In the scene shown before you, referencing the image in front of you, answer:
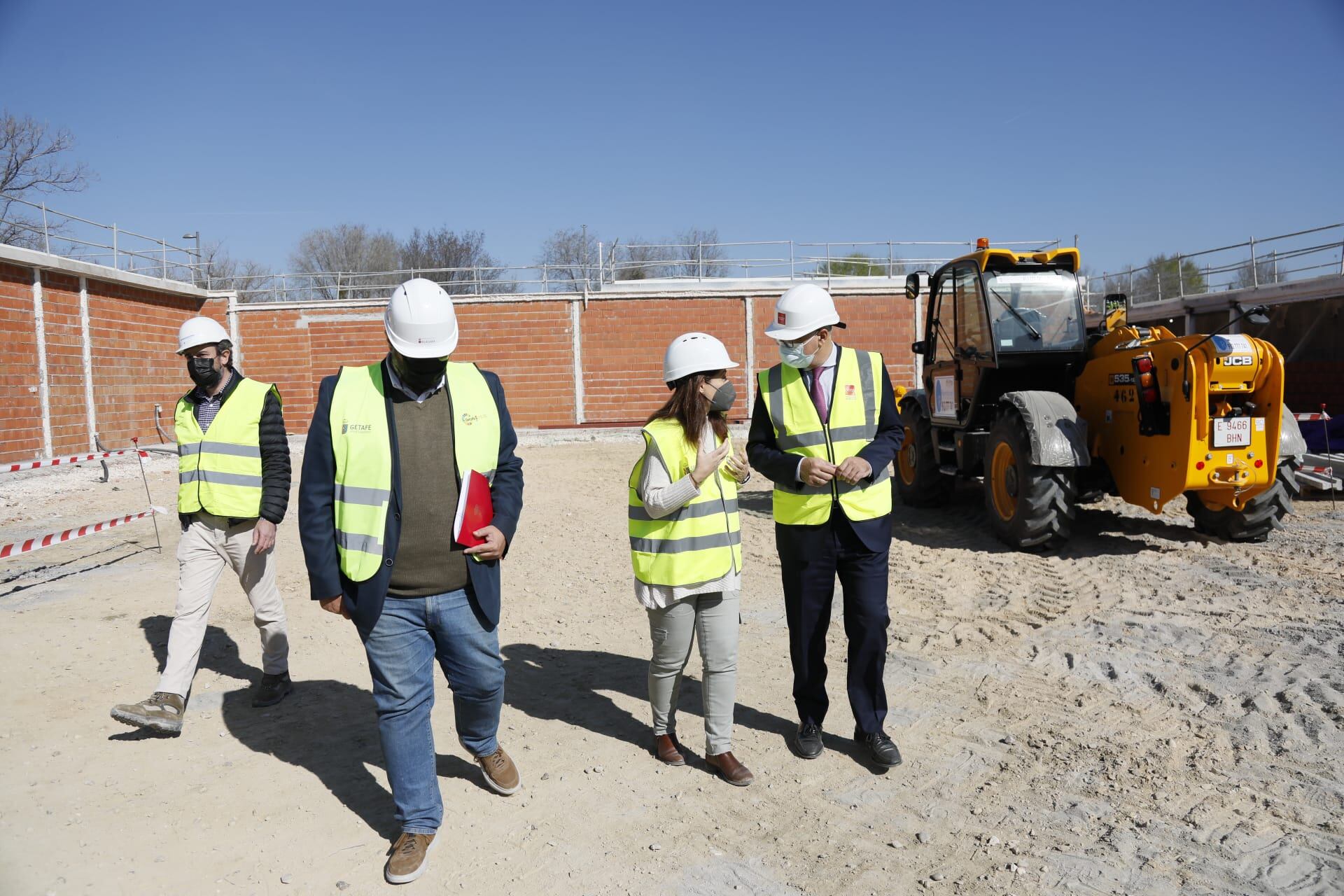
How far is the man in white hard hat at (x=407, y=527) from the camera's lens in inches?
123

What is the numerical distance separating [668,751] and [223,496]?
8.56ft

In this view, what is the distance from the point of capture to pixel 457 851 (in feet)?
10.8

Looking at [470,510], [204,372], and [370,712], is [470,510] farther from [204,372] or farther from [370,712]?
[204,372]

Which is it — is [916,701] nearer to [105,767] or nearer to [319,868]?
[319,868]

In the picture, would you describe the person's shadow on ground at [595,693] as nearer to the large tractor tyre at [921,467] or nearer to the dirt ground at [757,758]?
the dirt ground at [757,758]

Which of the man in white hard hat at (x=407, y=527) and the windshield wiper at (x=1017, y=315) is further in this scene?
the windshield wiper at (x=1017, y=315)

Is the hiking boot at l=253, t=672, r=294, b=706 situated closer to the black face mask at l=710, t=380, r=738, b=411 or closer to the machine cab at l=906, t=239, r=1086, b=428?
the black face mask at l=710, t=380, r=738, b=411

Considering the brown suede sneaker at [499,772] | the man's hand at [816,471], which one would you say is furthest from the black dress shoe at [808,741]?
the brown suede sneaker at [499,772]

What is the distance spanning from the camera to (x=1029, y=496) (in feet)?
25.8

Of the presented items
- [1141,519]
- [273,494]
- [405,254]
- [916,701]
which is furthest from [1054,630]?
[405,254]

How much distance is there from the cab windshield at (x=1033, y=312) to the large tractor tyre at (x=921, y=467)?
6.14ft

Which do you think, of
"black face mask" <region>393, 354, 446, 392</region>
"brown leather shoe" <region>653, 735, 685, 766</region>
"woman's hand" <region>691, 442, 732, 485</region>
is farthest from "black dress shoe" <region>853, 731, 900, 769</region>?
"black face mask" <region>393, 354, 446, 392</region>

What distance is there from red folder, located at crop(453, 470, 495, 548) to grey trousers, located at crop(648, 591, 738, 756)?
0.99m

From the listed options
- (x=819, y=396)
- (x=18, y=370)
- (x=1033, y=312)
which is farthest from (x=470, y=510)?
(x=18, y=370)
